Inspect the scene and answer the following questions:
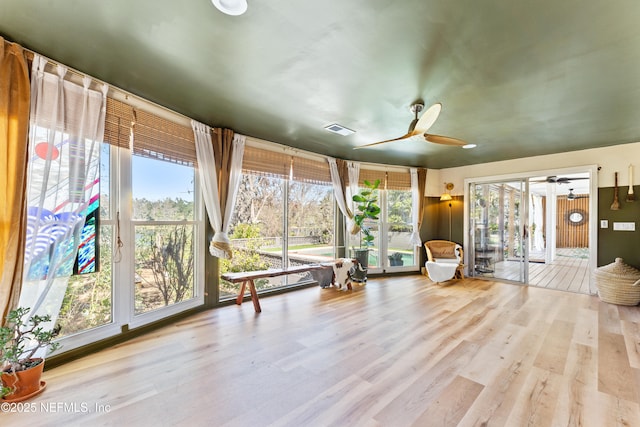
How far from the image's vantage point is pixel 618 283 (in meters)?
3.79

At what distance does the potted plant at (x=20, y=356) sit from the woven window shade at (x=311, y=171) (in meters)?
3.34

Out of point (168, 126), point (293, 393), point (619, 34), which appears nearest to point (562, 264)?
point (619, 34)

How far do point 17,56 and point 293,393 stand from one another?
121 inches

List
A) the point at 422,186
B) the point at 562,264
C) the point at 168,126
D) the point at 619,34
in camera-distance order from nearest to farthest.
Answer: the point at 619,34 → the point at 168,126 → the point at 422,186 → the point at 562,264

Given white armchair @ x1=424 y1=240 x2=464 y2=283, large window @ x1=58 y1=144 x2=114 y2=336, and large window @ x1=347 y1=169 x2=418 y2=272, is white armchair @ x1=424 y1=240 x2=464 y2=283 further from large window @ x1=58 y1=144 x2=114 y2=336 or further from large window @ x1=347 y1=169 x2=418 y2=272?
large window @ x1=58 y1=144 x2=114 y2=336

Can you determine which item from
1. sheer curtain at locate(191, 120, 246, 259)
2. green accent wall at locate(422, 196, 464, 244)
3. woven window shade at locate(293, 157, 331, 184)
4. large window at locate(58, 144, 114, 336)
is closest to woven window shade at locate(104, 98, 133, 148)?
large window at locate(58, 144, 114, 336)

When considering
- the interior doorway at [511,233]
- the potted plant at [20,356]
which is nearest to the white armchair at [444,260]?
the interior doorway at [511,233]

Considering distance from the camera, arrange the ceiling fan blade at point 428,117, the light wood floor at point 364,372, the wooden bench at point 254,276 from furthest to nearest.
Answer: the wooden bench at point 254,276, the ceiling fan blade at point 428,117, the light wood floor at point 364,372

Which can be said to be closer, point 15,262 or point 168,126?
point 15,262

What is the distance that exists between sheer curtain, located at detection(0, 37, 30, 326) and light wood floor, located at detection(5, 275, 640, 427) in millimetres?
856

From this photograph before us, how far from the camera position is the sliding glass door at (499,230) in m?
5.14

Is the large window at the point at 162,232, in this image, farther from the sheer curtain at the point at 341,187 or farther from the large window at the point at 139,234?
the sheer curtain at the point at 341,187

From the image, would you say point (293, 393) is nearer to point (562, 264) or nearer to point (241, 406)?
point (241, 406)

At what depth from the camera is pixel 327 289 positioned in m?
4.62
